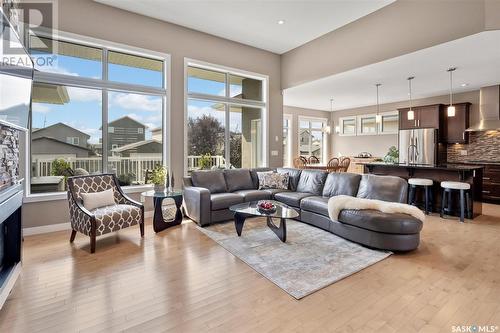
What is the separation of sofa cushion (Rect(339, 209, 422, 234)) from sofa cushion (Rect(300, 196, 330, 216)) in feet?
1.87

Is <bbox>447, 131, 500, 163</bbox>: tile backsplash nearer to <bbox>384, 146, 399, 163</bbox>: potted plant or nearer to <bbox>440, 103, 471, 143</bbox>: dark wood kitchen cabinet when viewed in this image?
<bbox>440, 103, 471, 143</bbox>: dark wood kitchen cabinet

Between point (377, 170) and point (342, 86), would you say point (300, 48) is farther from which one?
point (377, 170)

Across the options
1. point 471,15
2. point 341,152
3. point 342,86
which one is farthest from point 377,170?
point 341,152

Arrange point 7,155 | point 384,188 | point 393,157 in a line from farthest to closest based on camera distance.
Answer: point 393,157
point 384,188
point 7,155

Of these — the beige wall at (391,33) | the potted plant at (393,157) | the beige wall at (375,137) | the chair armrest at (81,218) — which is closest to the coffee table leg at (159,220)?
the chair armrest at (81,218)

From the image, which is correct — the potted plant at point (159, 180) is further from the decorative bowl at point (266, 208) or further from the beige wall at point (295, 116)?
the beige wall at point (295, 116)

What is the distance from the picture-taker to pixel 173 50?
5121 mm

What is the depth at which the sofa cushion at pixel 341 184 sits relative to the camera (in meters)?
4.27

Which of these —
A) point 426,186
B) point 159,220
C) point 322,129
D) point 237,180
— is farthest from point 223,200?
point 322,129

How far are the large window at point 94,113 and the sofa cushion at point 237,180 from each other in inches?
51.4

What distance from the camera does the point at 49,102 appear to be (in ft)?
13.6

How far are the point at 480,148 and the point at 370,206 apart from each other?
A: 5.68m

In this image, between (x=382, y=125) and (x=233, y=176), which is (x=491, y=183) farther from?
(x=233, y=176)

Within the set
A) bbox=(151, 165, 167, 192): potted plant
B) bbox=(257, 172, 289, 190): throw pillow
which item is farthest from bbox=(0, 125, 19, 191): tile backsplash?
bbox=(257, 172, 289, 190): throw pillow
